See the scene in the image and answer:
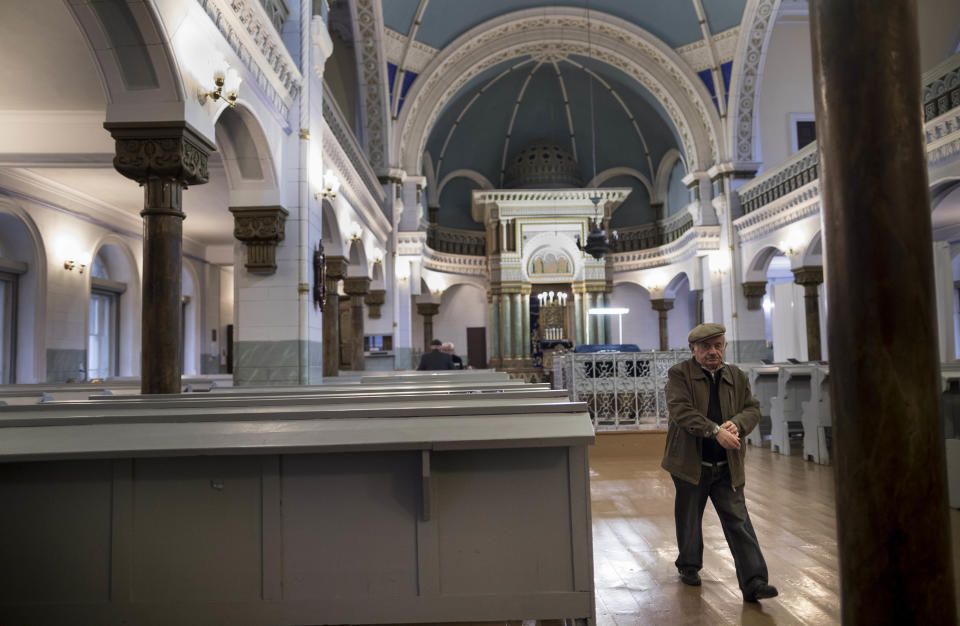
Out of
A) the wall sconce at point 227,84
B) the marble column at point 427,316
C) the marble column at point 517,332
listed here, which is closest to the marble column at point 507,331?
the marble column at point 517,332

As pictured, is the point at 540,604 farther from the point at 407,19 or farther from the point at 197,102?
the point at 407,19

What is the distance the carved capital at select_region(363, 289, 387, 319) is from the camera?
1575 centimetres

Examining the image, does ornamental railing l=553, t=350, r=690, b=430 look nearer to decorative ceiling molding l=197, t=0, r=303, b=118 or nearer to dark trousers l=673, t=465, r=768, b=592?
decorative ceiling molding l=197, t=0, r=303, b=118

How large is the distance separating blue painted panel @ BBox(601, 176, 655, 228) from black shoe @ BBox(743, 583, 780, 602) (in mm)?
20473

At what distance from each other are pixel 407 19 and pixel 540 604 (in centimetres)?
1472

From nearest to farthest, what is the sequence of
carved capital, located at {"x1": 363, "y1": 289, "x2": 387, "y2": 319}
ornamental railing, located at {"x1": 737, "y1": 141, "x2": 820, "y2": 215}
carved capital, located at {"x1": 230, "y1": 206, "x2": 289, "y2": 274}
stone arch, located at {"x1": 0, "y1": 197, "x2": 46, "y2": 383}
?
1. carved capital, located at {"x1": 230, "y1": 206, "x2": 289, "y2": 274}
2. stone arch, located at {"x1": 0, "y1": 197, "x2": 46, "y2": 383}
3. ornamental railing, located at {"x1": 737, "y1": 141, "x2": 820, "y2": 215}
4. carved capital, located at {"x1": 363, "y1": 289, "x2": 387, "y2": 319}

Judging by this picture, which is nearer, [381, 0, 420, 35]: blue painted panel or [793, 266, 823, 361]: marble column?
[793, 266, 823, 361]: marble column

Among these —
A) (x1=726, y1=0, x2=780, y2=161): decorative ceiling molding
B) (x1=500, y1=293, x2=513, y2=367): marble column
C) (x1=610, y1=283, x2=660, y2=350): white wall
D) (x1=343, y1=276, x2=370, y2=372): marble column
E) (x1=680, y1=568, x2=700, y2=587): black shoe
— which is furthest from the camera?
(x1=610, y1=283, x2=660, y2=350): white wall

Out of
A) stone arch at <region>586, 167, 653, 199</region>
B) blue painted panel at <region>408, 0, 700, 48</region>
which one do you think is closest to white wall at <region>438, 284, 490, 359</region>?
stone arch at <region>586, 167, 653, 199</region>

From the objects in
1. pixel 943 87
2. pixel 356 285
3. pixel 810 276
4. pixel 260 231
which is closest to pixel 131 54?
pixel 260 231

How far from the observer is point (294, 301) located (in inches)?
294

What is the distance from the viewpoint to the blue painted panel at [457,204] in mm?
22828

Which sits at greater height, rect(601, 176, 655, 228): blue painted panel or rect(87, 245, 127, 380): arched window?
rect(601, 176, 655, 228): blue painted panel

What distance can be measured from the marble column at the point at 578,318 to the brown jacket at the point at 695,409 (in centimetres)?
1654
